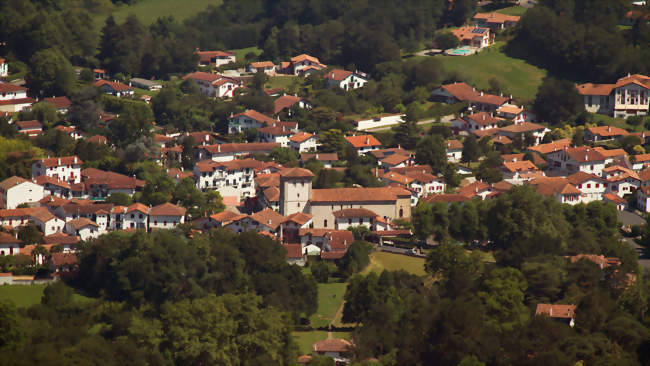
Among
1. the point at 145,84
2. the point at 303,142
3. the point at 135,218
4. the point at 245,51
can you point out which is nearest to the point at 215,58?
the point at 245,51

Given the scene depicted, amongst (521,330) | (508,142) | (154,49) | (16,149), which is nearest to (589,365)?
(521,330)

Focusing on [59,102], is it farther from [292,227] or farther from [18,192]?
[292,227]

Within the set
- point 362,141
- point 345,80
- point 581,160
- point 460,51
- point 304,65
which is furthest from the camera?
point 460,51

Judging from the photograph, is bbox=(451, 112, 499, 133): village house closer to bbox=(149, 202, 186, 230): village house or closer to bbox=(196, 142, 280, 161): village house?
bbox=(196, 142, 280, 161): village house

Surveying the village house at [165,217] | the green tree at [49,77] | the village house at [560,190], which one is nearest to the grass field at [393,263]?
the village house at [560,190]

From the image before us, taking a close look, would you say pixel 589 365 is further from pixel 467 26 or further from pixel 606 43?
pixel 467 26
